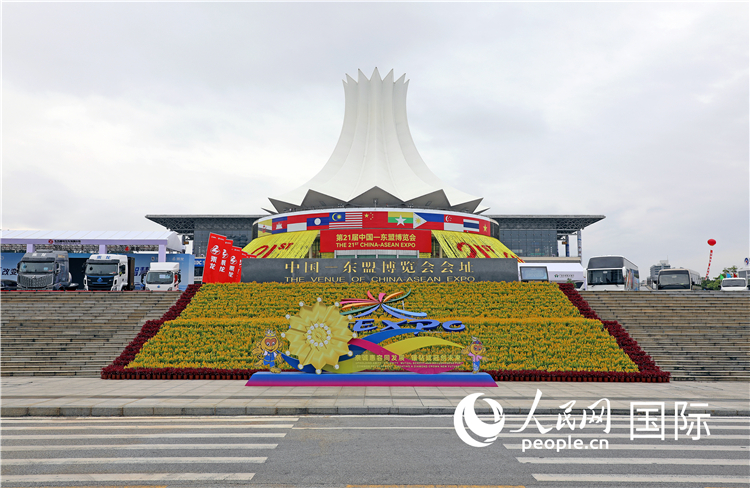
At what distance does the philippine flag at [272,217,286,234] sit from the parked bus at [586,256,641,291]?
24206mm

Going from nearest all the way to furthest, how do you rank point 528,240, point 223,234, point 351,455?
point 351,455 → point 223,234 → point 528,240

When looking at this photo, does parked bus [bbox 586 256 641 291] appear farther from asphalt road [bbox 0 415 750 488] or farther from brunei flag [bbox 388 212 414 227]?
asphalt road [bbox 0 415 750 488]

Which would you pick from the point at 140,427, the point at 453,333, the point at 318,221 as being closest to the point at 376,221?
the point at 318,221

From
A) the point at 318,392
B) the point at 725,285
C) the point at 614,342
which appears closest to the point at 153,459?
the point at 318,392

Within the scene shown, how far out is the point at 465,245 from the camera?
37.4m

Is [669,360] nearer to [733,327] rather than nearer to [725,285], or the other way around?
[733,327]

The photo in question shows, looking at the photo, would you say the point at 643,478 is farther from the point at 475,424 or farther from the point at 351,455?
the point at 351,455

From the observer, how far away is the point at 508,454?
6.66m

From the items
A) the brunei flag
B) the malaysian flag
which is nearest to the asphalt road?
the malaysian flag

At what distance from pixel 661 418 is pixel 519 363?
20.5 ft

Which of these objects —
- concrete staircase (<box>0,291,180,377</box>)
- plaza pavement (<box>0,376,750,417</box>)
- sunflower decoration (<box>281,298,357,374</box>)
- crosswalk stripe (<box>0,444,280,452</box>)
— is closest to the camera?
crosswalk stripe (<box>0,444,280,452</box>)

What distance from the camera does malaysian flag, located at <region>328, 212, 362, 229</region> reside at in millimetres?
36800

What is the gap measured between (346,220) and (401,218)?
428 cm

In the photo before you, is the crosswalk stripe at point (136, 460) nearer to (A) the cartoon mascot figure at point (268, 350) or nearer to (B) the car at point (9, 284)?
(A) the cartoon mascot figure at point (268, 350)
